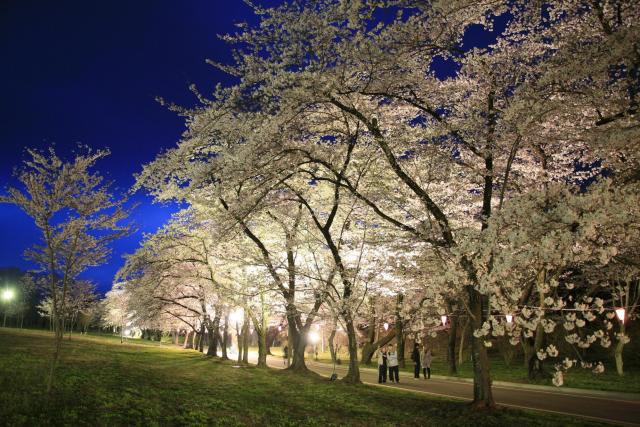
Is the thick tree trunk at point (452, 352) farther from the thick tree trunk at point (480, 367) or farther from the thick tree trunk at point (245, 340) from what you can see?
the thick tree trunk at point (480, 367)

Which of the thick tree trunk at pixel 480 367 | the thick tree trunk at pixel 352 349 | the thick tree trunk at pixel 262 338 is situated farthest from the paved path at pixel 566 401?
the thick tree trunk at pixel 262 338

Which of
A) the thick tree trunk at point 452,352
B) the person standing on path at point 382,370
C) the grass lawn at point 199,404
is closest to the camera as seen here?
the grass lawn at point 199,404

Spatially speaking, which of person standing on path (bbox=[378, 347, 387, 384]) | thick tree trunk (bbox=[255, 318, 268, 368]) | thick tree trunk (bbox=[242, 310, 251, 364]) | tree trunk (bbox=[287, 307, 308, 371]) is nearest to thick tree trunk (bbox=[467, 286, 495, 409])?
person standing on path (bbox=[378, 347, 387, 384])

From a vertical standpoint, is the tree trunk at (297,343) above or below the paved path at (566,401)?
above

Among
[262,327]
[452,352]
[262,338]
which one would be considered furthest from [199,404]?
[452,352]

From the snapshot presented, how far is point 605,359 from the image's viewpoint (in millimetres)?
30359

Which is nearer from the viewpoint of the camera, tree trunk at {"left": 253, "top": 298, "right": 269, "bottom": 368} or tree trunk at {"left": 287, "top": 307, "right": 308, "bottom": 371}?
tree trunk at {"left": 287, "top": 307, "right": 308, "bottom": 371}

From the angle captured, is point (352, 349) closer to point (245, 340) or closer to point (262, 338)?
point (262, 338)

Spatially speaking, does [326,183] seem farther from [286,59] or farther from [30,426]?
[30,426]

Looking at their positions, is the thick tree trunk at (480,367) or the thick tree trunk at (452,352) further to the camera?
the thick tree trunk at (452,352)

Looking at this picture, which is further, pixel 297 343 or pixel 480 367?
pixel 297 343

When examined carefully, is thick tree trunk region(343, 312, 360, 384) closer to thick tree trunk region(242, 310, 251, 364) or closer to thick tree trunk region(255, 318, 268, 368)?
thick tree trunk region(255, 318, 268, 368)

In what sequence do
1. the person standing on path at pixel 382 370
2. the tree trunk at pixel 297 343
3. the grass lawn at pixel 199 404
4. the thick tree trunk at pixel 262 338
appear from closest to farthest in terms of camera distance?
the grass lawn at pixel 199 404, the person standing on path at pixel 382 370, the tree trunk at pixel 297 343, the thick tree trunk at pixel 262 338

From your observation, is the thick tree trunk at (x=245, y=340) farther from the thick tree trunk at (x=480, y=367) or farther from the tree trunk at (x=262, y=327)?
A: the thick tree trunk at (x=480, y=367)
